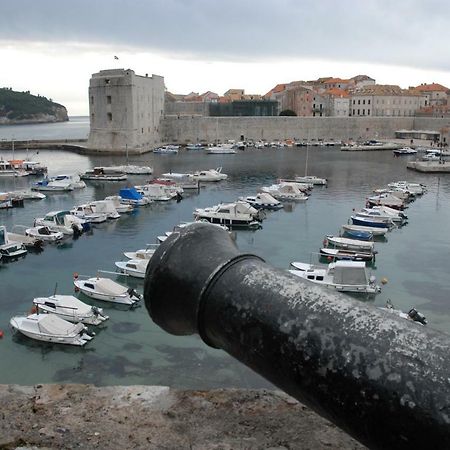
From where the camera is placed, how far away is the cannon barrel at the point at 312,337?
1.42m

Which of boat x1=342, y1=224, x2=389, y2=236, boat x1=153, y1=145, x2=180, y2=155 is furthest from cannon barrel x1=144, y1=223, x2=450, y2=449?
boat x1=153, y1=145, x2=180, y2=155

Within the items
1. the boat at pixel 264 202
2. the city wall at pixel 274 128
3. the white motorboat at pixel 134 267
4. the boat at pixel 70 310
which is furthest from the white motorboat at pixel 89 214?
the city wall at pixel 274 128

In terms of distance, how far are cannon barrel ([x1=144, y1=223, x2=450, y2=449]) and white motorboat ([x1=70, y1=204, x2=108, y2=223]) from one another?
1929 cm

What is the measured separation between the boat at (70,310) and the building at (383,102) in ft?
207

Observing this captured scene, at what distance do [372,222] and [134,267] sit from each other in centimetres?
971

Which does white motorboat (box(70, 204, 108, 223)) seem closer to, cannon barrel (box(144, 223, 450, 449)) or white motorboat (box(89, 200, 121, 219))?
white motorboat (box(89, 200, 121, 219))

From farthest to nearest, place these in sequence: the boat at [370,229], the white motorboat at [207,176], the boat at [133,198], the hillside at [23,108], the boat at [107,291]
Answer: the hillside at [23,108] < the white motorboat at [207,176] < the boat at [133,198] < the boat at [370,229] < the boat at [107,291]

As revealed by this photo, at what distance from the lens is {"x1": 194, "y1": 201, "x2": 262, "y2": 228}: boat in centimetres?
2069

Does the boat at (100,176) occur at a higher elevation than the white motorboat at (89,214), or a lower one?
higher

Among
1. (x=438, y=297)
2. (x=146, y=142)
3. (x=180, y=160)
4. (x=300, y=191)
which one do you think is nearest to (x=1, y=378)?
(x=438, y=297)

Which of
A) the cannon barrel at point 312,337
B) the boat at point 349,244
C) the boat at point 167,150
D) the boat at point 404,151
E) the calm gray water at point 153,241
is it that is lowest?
the calm gray water at point 153,241

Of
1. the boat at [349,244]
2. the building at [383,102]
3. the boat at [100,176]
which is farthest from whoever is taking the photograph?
the building at [383,102]

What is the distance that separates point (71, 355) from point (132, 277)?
4.52 m

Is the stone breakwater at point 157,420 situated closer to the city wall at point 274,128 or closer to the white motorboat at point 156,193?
the white motorboat at point 156,193
